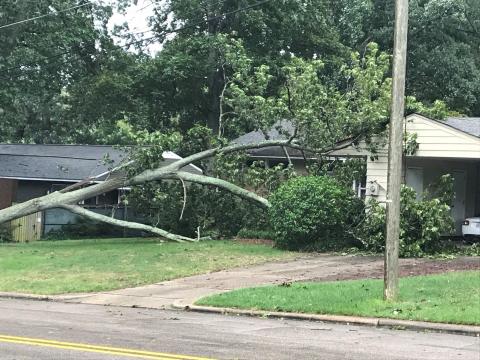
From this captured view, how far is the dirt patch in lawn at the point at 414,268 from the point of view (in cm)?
1452

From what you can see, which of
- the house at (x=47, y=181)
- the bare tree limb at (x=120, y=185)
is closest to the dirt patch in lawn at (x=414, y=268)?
the bare tree limb at (x=120, y=185)

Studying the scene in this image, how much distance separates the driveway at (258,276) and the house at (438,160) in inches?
103

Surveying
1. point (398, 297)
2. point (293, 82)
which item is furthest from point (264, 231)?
point (398, 297)

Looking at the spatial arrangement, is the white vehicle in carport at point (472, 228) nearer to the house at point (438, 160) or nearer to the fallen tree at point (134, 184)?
the house at point (438, 160)

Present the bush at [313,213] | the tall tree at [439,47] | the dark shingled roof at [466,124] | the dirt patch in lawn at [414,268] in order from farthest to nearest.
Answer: the tall tree at [439,47] < the dark shingled roof at [466,124] < the bush at [313,213] < the dirt patch in lawn at [414,268]

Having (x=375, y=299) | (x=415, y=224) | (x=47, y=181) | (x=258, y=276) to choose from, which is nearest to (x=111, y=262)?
(x=258, y=276)

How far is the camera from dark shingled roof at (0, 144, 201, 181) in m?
29.9

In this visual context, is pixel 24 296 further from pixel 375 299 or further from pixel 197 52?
pixel 197 52

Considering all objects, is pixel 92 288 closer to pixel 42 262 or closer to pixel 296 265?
pixel 42 262

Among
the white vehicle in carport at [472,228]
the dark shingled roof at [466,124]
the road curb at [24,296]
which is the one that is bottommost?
the road curb at [24,296]

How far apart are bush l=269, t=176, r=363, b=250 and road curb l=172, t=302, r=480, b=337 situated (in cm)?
775

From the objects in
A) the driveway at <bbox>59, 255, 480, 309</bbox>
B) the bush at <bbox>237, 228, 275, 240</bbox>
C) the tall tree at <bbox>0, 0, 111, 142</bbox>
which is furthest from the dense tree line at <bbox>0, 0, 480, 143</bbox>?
the driveway at <bbox>59, 255, 480, 309</bbox>

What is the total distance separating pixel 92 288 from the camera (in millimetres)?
14750

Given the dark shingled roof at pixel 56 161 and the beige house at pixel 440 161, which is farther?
the dark shingled roof at pixel 56 161
